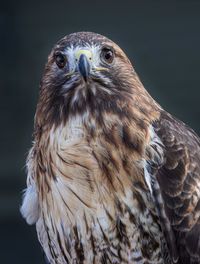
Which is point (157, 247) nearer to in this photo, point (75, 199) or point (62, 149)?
point (75, 199)

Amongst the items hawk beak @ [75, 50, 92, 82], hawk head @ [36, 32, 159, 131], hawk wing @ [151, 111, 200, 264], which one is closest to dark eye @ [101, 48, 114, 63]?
hawk head @ [36, 32, 159, 131]

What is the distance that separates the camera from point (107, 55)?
2344 mm

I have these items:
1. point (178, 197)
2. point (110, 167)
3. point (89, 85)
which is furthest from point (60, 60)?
point (178, 197)

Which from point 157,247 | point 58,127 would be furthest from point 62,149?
point 157,247

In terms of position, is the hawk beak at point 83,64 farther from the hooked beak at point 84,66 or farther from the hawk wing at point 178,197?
the hawk wing at point 178,197

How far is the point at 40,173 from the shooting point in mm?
2441

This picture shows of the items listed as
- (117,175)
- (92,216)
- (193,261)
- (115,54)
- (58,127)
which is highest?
(115,54)

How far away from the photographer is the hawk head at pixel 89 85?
7.50 feet

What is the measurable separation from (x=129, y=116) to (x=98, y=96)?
5.9 inches

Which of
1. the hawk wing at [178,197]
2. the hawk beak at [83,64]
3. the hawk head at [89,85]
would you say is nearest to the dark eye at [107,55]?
the hawk head at [89,85]

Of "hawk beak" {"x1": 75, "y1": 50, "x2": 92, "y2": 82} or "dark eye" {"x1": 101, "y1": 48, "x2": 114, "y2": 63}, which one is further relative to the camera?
"dark eye" {"x1": 101, "y1": 48, "x2": 114, "y2": 63}

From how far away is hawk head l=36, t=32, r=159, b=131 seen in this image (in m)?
2.29

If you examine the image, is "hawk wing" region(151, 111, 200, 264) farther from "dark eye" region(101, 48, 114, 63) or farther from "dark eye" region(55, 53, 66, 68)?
"dark eye" region(55, 53, 66, 68)

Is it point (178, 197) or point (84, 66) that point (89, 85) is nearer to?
point (84, 66)
